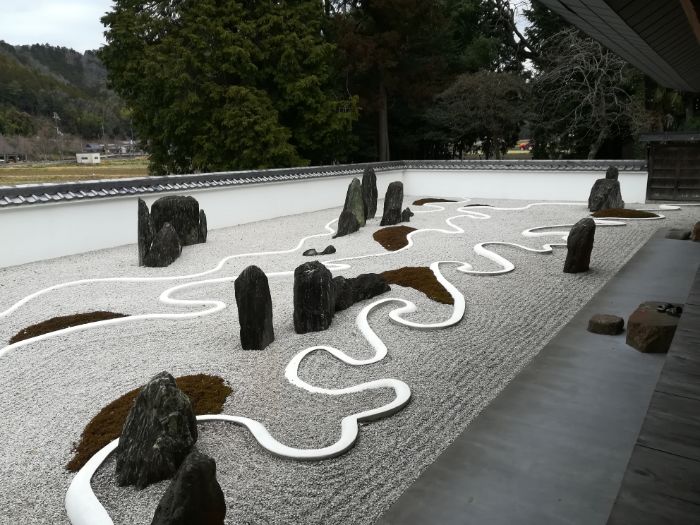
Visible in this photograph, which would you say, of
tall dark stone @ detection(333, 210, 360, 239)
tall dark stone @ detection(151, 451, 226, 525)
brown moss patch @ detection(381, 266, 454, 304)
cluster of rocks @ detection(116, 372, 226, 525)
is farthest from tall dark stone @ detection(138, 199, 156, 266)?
tall dark stone @ detection(151, 451, 226, 525)

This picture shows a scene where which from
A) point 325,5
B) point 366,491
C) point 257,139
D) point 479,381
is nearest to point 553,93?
point 325,5

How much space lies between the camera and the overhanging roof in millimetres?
3773

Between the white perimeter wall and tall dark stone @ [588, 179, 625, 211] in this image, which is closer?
the white perimeter wall

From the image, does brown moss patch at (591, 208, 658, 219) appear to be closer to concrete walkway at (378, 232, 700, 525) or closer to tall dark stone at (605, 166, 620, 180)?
tall dark stone at (605, 166, 620, 180)

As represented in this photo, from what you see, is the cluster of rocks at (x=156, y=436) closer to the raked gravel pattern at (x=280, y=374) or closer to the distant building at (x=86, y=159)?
the raked gravel pattern at (x=280, y=374)

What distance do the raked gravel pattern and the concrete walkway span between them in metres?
0.31

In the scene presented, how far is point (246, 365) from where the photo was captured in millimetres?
5637

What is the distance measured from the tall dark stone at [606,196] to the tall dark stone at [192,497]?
14640mm

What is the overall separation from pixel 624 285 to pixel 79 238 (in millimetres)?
10777

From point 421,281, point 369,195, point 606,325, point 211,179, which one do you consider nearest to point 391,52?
point 369,195

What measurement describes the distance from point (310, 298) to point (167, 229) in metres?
5.19

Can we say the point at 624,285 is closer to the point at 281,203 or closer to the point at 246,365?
the point at 246,365

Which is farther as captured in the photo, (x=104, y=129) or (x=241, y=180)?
(x=104, y=129)

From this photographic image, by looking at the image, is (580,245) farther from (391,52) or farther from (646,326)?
(391,52)
